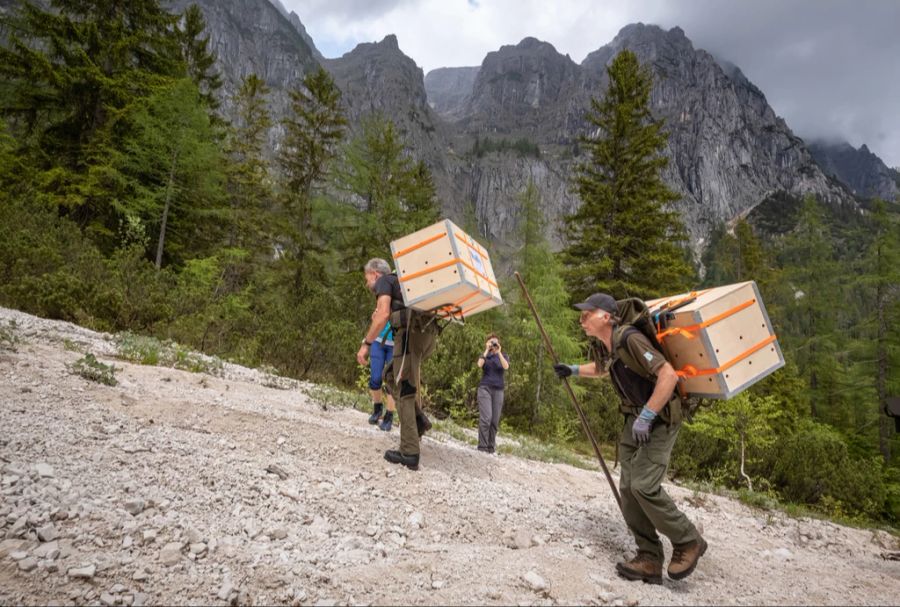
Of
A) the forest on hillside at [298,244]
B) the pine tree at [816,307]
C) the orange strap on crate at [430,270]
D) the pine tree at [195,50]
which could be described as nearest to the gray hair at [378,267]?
the orange strap on crate at [430,270]

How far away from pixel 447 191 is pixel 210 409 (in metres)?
119

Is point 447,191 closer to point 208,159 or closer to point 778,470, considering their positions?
point 208,159

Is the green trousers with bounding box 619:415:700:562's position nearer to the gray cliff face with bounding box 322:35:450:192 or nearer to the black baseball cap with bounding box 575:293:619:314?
the black baseball cap with bounding box 575:293:619:314

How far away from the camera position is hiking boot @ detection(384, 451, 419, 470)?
444 cm

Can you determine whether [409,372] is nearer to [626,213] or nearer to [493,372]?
[493,372]

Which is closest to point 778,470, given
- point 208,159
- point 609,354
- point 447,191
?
point 609,354

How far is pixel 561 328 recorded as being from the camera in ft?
43.7

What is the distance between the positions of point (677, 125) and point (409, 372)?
16095 cm

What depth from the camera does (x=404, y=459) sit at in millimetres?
4469

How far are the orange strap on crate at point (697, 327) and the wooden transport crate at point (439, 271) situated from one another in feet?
5.75

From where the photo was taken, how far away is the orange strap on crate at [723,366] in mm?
3235

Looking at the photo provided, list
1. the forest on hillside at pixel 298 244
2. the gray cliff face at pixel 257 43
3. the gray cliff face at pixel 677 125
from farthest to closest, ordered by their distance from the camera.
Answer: the gray cliff face at pixel 677 125 → the gray cliff face at pixel 257 43 → the forest on hillside at pixel 298 244

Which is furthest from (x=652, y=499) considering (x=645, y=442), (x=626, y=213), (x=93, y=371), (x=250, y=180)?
(x=250, y=180)

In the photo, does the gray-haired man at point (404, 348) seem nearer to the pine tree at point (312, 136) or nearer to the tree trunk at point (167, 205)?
the tree trunk at point (167, 205)
